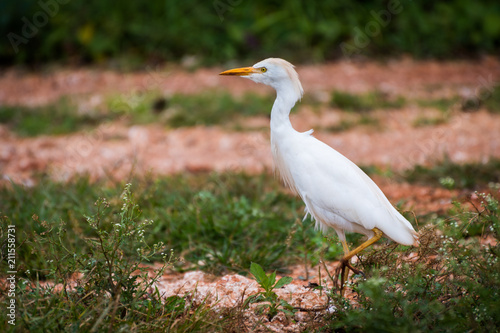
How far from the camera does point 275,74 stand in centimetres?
285

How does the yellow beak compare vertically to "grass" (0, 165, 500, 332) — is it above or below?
above

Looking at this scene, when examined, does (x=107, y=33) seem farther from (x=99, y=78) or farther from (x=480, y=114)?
(x=480, y=114)

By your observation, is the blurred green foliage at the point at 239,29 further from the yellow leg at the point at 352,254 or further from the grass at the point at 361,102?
the yellow leg at the point at 352,254

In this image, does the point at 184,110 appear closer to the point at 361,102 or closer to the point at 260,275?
the point at 361,102

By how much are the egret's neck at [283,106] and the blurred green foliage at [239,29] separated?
563 cm

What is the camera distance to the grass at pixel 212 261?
221 cm

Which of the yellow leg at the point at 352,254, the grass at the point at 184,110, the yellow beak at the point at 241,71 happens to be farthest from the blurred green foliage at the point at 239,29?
the yellow leg at the point at 352,254

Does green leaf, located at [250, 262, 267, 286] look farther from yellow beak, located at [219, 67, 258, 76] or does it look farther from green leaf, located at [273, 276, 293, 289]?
yellow beak, located at [219, 67, 258, 76]

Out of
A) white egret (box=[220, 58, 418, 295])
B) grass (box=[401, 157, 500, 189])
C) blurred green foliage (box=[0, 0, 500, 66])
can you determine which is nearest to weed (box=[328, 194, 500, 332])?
white egret (box=[220, 58, 418, 295])

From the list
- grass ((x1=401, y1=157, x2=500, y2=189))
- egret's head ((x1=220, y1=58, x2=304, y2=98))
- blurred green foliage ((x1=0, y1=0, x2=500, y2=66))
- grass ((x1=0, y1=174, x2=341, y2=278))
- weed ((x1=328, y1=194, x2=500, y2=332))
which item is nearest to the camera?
weed ((x1=328, y1=194, x2=500, y2=332))

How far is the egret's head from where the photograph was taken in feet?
9.32

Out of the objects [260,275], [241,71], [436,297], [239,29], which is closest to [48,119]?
[239,29]

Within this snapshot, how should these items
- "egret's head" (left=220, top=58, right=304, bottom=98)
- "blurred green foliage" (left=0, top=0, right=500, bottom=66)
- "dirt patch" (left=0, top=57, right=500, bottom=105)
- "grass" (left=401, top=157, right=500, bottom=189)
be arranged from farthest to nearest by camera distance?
"blurred green foliage" (left=0, top=0, right=500, bottom=66), "dirt patch" (left=0, top=57, right=500, bottom=105), "grass" (left=401, top=157, right=500, bottom=189), "egret's head" (left=220, top=58, right=304, bottom=98)

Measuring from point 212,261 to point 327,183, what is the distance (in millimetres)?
1016
